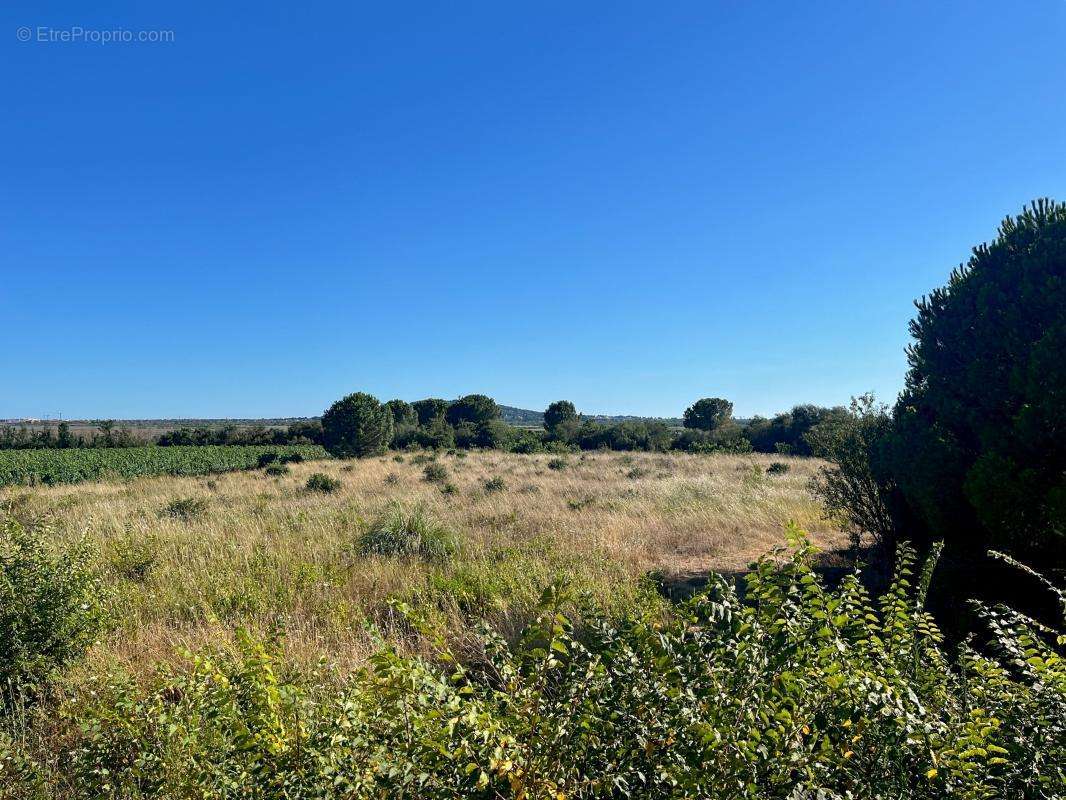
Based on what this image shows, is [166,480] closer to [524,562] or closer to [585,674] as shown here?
[524,562]

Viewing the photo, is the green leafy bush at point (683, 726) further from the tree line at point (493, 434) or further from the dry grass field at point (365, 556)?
the tree line at point (493, 434)

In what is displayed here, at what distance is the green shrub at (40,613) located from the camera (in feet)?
13.1

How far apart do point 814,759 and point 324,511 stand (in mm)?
10986

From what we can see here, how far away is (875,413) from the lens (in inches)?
331

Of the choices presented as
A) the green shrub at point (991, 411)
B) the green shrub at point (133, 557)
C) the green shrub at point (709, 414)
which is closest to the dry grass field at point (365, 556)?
the green shrub at point (133, 557)

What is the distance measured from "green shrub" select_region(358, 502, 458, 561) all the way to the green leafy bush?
5.79 metres

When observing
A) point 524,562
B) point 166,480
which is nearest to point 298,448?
point 166,480

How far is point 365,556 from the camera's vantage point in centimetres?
785

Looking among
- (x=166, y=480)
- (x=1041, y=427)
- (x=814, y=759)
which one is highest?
(x=1041, y=427)

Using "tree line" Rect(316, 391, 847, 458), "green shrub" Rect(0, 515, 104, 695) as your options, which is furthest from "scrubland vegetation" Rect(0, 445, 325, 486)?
"green shrub" Rect(0, 515, 104, 695)

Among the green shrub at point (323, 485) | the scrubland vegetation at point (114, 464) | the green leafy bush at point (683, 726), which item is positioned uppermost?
the green leafy bush at point (683, 726)

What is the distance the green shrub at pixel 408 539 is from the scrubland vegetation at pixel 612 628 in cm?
6

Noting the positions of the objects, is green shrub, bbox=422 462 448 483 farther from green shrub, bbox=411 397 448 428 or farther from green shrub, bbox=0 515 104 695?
green shrub, bbox=411 397 448 428

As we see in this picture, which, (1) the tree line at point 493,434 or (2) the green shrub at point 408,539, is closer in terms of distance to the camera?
(2) the green shrub at point 408,539
